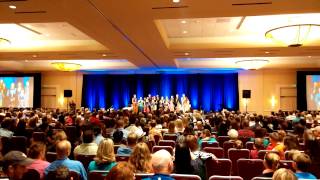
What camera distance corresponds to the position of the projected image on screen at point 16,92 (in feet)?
75.8

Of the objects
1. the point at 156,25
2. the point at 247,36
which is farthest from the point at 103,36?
the point at 247,36

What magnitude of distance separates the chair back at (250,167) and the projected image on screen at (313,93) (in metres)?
17.0

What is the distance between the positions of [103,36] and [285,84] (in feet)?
47.6

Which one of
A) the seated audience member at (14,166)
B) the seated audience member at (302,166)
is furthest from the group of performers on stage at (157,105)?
the seated audience member at (14,166)

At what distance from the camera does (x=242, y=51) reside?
14.0 metres

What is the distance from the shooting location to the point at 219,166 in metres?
5.27

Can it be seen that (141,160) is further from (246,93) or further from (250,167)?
(246,93)

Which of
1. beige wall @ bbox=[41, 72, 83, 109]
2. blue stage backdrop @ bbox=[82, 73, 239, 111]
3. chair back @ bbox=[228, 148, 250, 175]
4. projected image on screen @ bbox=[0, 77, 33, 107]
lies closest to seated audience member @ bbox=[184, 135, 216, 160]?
chair back @ bbox=[228, 148, 250, 175]

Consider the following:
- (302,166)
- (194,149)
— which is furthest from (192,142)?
(302,166)

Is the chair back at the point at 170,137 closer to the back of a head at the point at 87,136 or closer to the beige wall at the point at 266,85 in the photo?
the back of a head at the point at 87,136

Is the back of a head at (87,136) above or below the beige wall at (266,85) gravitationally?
below

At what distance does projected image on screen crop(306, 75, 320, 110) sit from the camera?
20375 millimetres

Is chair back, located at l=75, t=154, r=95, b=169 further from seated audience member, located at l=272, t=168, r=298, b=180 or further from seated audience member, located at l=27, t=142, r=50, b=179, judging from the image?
seated audience member, located at l=272, t=168, r=298, b=180

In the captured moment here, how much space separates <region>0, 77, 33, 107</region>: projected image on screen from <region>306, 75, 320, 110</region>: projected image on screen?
60.4ft
